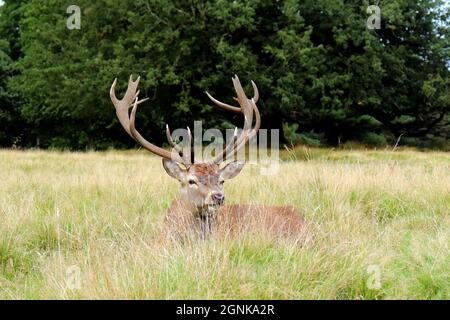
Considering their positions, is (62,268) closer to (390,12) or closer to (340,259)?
(340,259)

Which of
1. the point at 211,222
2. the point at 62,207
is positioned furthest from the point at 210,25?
the point at 211,222

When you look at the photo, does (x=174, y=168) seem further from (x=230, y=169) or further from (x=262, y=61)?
(x=262, y=61)

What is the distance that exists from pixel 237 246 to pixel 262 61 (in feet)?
47.0

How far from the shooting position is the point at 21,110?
22672mm

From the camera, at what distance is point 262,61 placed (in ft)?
57.9

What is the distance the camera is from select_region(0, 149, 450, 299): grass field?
10.2 feet

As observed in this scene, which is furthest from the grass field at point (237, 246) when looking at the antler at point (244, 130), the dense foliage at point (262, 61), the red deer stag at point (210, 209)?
the dense foliage at point (262, 61)

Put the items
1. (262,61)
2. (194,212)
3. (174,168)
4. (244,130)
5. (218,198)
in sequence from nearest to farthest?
(218,198)
(194,212)
(174,168)
(244,130)
(262,61)

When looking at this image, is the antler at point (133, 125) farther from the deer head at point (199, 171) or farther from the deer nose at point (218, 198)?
the deer nose at point (218, 198)

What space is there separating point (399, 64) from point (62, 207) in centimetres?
1506

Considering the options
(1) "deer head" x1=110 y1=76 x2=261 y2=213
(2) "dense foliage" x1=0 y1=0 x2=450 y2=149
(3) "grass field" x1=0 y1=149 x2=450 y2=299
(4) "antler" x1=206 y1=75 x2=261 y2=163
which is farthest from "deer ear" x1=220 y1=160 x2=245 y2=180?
(2) "dense foliage" x1=0 y1=0 x2=450 y2=149

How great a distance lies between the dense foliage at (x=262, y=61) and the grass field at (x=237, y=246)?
9161mm

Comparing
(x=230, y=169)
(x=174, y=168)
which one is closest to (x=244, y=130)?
(x=230, y=169)

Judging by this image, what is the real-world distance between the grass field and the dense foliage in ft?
30.1
